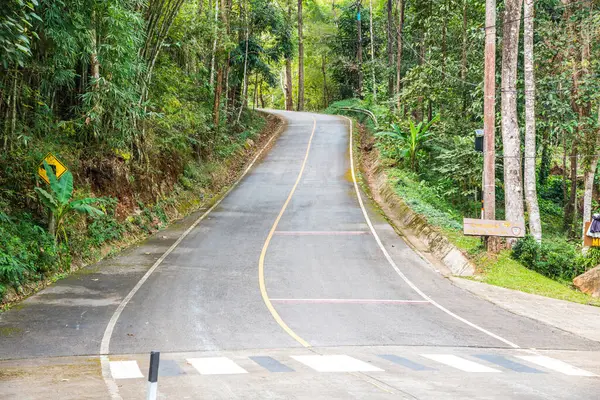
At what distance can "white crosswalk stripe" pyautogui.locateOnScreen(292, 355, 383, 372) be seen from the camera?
867 centimetres

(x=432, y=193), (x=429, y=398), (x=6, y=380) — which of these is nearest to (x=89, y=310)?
(x=6, y=380)

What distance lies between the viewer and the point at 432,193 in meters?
28.9

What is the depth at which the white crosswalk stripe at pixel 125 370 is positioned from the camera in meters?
8.25

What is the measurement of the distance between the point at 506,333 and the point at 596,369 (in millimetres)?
2946

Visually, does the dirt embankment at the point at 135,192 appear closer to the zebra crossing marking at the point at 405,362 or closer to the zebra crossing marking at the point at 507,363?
the zebra crossing marking at the point at 405,362

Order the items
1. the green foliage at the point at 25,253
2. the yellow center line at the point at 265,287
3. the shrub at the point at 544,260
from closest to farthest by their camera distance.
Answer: the yellow center line at the point at 265,287 → the green foliage at the point at 25,253 → the shrub at the point at 544,260

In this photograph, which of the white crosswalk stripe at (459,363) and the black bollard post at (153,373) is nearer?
the black bollard post at (153,373)

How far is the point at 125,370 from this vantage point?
860cm

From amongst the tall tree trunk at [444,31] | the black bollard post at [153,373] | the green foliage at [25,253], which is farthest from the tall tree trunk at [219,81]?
the black bollard post at [153,373]

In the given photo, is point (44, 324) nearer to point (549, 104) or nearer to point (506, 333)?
point (506, 333)

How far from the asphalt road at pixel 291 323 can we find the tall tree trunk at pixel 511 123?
11.1 feet

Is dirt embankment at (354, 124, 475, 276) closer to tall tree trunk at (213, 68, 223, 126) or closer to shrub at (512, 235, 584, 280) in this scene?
shrub at (512, 235, 584, 280)

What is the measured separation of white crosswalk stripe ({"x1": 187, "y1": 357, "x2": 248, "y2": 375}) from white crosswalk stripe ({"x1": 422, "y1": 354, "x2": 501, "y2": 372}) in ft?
10.3

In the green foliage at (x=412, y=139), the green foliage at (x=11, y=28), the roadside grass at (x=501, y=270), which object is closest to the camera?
the green foliage at (x=11, y=28)
